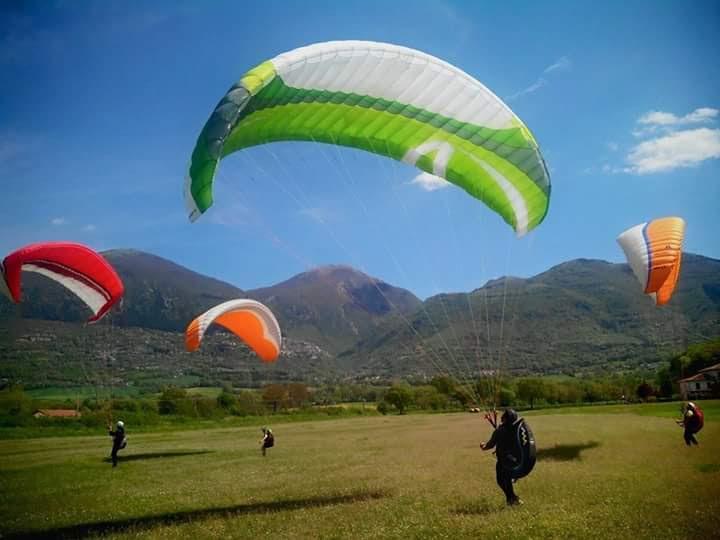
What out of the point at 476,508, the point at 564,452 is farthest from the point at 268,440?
the point at 476,508

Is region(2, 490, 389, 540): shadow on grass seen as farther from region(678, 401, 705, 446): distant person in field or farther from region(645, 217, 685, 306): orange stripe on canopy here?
region(645, 217, 685, 306): orange stripe on canopy

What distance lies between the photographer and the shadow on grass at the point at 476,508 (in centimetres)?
814

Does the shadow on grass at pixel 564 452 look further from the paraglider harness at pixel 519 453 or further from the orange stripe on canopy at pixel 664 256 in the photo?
the paraglider harness at pixel 519 453

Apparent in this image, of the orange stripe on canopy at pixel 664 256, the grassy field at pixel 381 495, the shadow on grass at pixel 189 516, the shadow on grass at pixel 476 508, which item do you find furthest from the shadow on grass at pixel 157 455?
the orange stripe on canopy at pixel 664 256

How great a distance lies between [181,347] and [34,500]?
195150 mm

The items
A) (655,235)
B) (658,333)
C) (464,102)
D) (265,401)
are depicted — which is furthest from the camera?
(658,333)

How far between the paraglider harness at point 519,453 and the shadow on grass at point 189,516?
9.02 feet

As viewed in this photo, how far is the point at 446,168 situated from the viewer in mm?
10570

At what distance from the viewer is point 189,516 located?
932cm

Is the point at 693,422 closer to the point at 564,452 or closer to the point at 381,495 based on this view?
the point at 564,452

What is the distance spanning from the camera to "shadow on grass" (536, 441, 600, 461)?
14234 mm

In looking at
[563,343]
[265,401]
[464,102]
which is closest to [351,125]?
[464,102]

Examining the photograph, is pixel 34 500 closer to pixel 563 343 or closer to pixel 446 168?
pixel 446 168

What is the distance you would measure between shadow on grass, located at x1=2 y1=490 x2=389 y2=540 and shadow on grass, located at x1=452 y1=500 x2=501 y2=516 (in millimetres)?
1960
